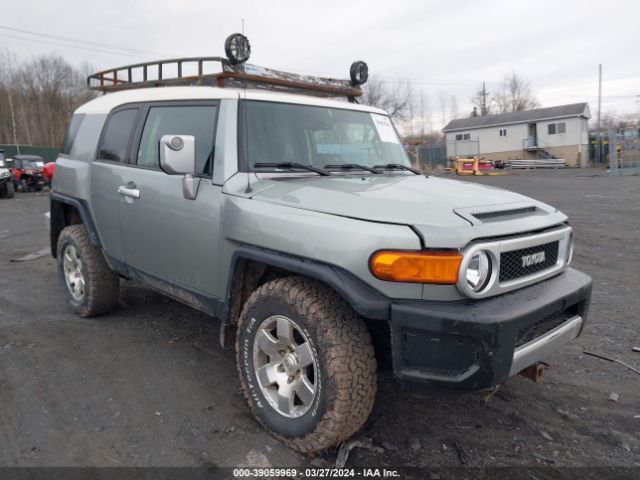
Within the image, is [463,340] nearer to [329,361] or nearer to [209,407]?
[329,361]

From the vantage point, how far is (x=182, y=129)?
3.53 m

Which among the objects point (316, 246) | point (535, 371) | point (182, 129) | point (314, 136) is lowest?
point (535, 371)

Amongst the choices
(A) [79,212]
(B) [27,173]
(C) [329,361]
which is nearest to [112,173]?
(A) [79,212]

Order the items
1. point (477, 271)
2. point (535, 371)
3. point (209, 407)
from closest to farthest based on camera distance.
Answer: point (477, 271), point (535, 371), point (209, 407)

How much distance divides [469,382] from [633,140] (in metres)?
29.1

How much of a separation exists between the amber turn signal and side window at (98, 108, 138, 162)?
2650mm

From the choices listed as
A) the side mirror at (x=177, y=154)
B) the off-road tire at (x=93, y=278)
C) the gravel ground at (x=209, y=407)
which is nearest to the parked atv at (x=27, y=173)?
the gravel ground at (x=209, y=407)

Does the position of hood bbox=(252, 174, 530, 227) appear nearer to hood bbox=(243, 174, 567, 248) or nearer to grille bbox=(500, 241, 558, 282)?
hood bbox=(243, 174, 567, 248)

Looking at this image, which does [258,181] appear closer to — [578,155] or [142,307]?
[142,307]

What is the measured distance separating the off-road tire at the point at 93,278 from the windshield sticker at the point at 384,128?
2672 mm

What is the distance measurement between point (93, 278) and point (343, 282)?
2967 mm

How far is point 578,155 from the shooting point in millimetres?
42000

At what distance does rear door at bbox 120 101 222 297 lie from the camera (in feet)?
10.3

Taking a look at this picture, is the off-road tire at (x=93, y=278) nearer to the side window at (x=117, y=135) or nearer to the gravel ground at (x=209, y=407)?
the gravel ground at (x=209, y=407)
